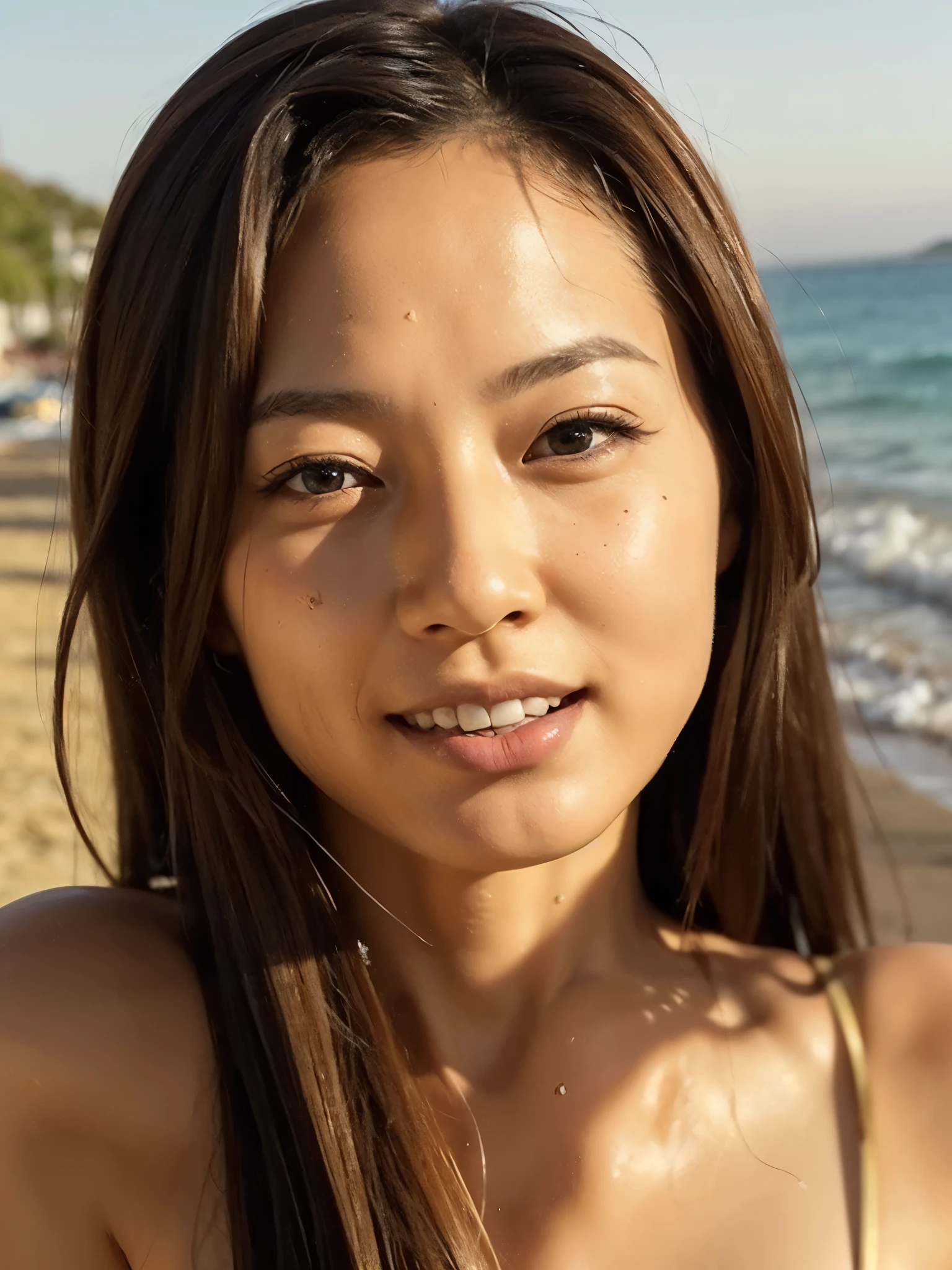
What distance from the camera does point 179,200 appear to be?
169 cm

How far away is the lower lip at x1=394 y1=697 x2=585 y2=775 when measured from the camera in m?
1.58

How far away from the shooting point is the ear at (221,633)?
1761 mm

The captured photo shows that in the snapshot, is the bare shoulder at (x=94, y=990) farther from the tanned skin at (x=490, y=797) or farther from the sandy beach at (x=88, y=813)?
the sandy beach at (x=88, y=813)

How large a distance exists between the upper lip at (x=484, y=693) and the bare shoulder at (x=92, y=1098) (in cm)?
52

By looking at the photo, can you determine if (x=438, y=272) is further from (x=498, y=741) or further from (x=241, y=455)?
(x=498, y=741)

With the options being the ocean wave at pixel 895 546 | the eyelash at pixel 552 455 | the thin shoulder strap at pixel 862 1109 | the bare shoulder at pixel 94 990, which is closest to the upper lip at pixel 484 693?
Answer: the eyelash at pixel 552 455

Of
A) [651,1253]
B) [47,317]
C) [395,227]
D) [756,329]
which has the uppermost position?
[395,227]

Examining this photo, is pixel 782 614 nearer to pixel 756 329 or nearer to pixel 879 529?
pixel 756 329

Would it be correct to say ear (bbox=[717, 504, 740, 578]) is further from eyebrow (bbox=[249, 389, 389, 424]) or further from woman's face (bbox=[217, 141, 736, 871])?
eyebrow (bbox=[249, 389, 389, 424])

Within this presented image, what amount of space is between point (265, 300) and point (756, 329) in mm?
645

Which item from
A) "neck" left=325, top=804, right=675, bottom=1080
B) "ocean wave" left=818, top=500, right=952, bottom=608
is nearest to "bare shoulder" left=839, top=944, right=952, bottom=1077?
"neck" left=325, top=804, right=675, bottom=1080

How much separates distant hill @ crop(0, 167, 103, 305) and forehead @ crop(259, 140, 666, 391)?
46595 mm

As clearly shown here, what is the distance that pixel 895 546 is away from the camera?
9148 mm

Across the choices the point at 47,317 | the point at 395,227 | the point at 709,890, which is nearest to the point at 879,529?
the point at 709,890
